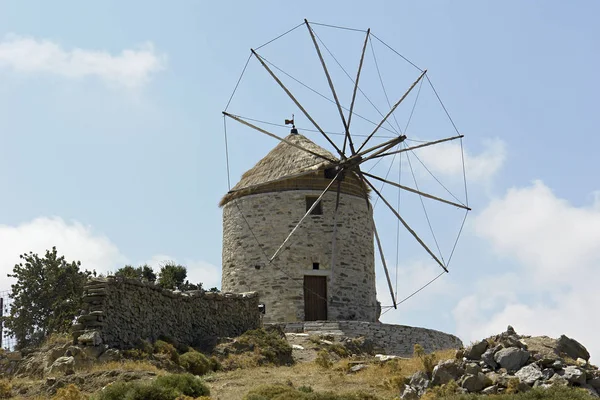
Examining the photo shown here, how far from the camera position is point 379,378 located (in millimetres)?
15344

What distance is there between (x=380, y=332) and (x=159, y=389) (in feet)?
38.0

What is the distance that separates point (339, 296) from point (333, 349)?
5.12 metres

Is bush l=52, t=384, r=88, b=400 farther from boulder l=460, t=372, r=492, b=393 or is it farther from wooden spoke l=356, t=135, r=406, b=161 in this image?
wooden spoke l=356, t=135, r=406, b=161

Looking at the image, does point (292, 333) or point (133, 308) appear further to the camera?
point (292, 333)

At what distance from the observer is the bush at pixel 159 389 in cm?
1260

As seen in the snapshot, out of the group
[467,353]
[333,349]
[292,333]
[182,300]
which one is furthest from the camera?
[292,333]

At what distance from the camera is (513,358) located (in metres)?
13.7

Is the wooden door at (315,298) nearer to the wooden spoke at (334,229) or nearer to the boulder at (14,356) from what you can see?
the wooden spoke at (334,229)

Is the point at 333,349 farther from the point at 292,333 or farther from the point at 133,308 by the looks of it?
the point at 133,308

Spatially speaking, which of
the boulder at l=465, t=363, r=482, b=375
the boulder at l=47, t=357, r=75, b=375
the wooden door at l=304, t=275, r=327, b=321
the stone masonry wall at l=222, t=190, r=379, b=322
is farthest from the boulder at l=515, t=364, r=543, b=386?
the wooden door at l=304, t=275, r=327, b=321

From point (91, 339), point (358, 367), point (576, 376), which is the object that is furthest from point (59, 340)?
point (576, 376)

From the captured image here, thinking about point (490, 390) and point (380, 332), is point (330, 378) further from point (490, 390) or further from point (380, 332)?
point (380, 332)

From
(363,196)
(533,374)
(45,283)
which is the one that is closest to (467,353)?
(533,374)

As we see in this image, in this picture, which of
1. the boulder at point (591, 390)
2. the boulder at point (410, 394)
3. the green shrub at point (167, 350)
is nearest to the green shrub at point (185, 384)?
the green shrub at point (167, 350)
